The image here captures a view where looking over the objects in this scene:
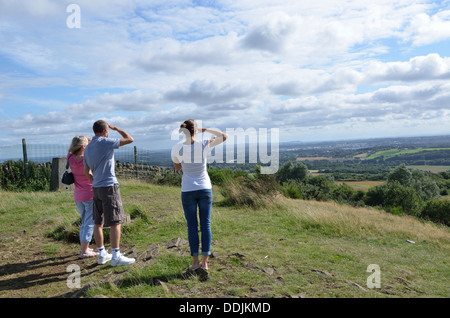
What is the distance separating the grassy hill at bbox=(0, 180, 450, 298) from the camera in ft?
12.5

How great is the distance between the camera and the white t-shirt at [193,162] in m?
3.78

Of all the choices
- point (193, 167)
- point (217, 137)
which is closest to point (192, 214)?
point (193, 167)

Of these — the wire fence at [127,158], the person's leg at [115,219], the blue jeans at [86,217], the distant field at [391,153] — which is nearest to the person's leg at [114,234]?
the person's leg at [115,219]

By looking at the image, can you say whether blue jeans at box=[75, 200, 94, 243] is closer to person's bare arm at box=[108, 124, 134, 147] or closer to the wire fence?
person's bare arm at box=[108, 124, 134, 147]

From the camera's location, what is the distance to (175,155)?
3873mm

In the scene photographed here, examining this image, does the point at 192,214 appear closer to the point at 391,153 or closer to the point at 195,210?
the point at 195,210

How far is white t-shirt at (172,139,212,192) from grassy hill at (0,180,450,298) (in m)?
1.16

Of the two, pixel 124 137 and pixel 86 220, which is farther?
pixel 86 220

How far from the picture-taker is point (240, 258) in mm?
4707

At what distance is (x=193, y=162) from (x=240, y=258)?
5.86ft

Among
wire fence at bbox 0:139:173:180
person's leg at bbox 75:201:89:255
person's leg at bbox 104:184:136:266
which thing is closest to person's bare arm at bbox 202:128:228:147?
person's leg at bbox 104:184:136:266

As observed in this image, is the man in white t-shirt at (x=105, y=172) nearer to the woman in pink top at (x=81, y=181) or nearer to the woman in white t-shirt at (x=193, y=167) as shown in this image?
the woman in pink top at (x=81, y=181)
